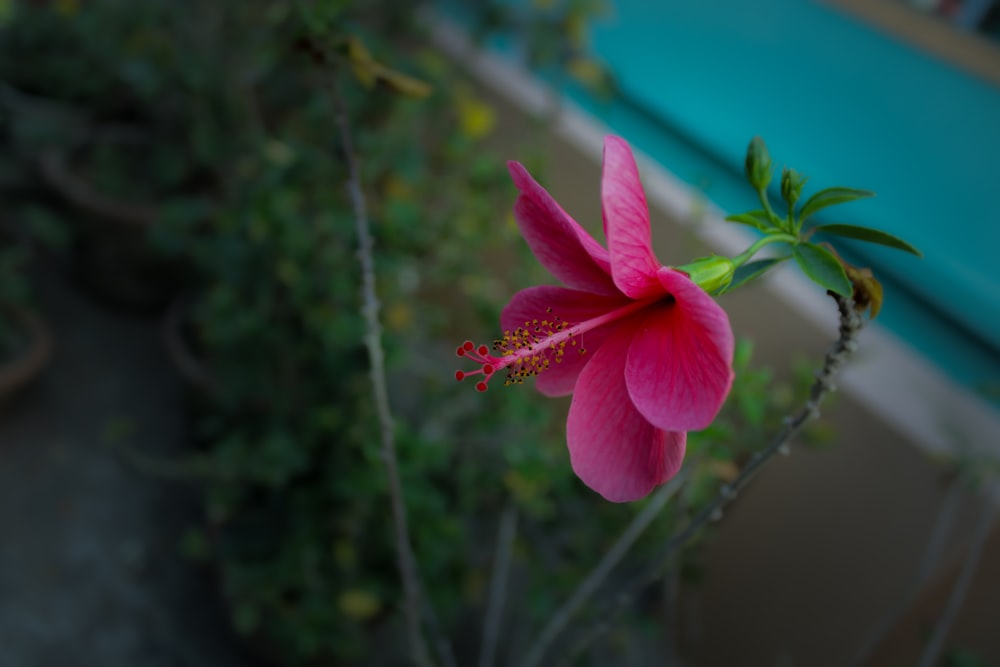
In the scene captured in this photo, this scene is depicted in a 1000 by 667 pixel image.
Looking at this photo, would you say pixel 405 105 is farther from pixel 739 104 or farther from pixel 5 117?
pixel 5 117

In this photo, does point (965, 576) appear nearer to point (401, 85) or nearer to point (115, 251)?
point (401, 85)

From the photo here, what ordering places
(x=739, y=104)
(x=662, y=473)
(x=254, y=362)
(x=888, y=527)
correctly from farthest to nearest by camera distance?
(x=739, y=104)
(x=254, y=362)
(x=888, y=527)
(x=662, y=473)

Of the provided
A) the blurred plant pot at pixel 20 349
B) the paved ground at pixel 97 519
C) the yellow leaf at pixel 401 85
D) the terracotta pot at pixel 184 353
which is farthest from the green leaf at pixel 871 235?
the blurred plant pot at pixel 20 349

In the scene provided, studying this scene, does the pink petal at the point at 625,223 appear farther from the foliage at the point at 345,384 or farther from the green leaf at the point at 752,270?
the foliage at the point at 345,384

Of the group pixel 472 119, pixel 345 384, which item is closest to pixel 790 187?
pixel 345 384

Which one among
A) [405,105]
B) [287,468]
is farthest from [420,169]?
[287,468]

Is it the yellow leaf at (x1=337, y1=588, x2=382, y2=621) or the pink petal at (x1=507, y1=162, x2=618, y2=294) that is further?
the yellow leaf at (x1=337, y1=588, x2=382, y2=621)

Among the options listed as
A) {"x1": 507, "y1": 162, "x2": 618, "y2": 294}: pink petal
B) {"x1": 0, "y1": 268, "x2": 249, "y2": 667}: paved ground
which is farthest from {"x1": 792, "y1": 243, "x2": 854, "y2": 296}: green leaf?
{"x1": 0, "y1": 268, "x2": 249, "y2": 667}: paved ground

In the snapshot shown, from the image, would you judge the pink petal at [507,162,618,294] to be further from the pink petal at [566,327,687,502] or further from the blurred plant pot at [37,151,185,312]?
the blurred plant pot at [37,151,185,312]
